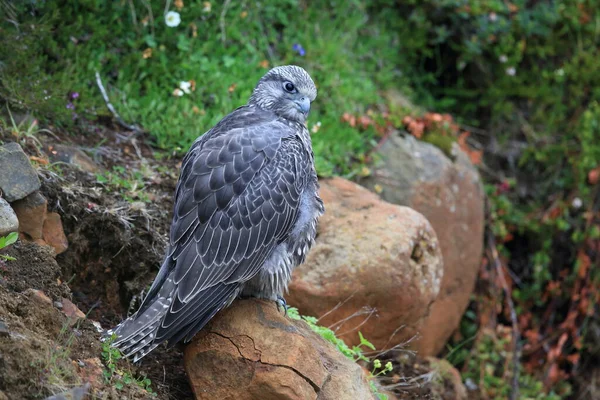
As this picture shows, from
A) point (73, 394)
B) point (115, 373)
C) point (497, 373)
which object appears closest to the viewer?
point (73, 394)

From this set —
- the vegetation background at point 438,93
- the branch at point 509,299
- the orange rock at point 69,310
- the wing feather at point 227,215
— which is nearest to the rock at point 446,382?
the vegetation background at point 438,93

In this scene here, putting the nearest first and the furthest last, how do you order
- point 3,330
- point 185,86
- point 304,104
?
point 3,330 → point 304,104 → point 185,86

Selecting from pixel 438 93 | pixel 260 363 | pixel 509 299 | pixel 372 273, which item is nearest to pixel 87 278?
pixel 260 363

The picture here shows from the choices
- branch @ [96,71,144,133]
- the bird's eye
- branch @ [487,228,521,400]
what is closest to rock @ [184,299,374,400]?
the bird's eye

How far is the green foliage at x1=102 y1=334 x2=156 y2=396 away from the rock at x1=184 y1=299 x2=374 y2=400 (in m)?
0.26

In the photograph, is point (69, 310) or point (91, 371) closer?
point (91, 371)

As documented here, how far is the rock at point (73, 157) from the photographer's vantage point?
461 cm

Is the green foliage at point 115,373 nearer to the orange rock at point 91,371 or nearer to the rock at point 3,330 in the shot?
the orange rock at point 91,371

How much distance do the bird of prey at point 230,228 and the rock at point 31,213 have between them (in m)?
0.67

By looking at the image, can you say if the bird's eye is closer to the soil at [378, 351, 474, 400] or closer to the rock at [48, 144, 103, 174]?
the rock at [48, 144, 103, 174]

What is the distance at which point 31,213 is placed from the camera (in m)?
3.88

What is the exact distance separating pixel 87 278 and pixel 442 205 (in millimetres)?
2985

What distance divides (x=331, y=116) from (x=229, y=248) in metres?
2.82

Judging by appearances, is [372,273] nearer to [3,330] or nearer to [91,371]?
[91,371]
